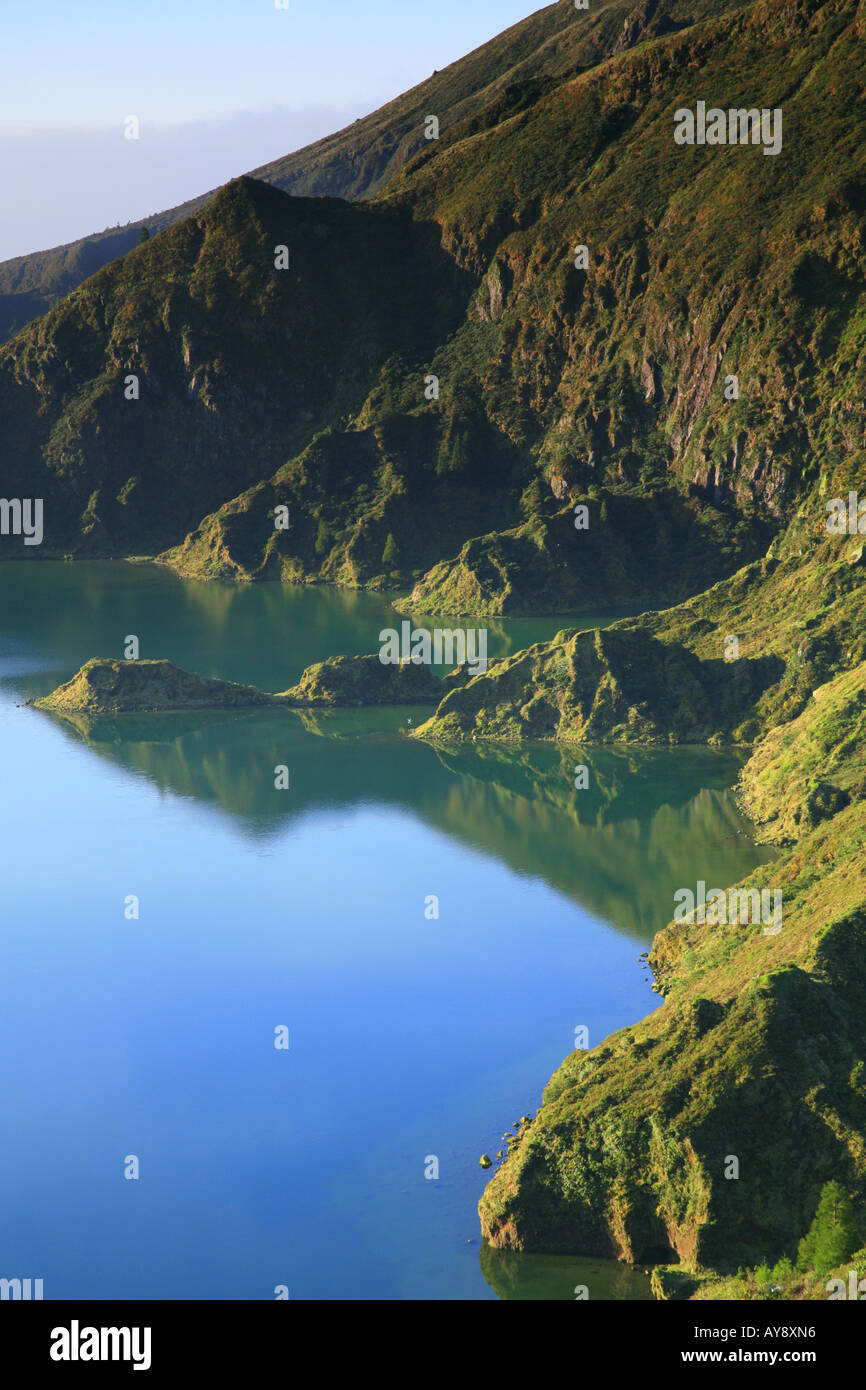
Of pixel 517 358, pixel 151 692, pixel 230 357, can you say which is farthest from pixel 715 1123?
pixel 230 357

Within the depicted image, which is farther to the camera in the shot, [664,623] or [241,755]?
[664,623]

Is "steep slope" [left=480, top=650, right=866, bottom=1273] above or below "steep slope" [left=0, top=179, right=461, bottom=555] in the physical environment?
below

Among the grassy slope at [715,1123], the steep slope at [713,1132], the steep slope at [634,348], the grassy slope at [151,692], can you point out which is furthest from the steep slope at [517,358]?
the steep slope at [713,1132]

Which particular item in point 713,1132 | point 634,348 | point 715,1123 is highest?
point 634,348

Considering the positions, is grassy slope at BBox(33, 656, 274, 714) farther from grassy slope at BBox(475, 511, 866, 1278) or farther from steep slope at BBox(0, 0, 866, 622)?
grassy slope at BBox(475, 511, 866, 1278)

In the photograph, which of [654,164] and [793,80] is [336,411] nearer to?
[654,164]

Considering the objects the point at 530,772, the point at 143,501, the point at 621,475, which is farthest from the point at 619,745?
the point at 143,501

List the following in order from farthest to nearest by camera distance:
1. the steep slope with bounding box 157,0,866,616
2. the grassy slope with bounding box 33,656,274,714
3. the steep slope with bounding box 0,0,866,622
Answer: the steep slope with bounding box 0,0,866,622 → the steep slope with bounding box 157,0,866,616 → the grassy slope with bounding box 33,656,274,714

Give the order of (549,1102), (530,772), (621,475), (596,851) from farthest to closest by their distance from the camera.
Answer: (621,475)
(530,772)
(596,851)
(549,1102)

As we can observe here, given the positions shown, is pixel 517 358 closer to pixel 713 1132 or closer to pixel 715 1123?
pixel 715 1123

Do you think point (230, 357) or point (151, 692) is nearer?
point (151, 692)

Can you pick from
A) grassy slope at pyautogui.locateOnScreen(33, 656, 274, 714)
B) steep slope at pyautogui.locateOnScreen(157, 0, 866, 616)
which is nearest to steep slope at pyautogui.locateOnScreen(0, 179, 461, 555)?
steep slope at pyautogui.locateOnScreen(157, 0, 866, 616)
